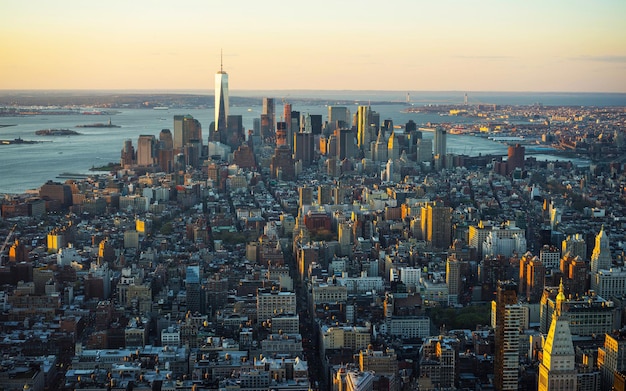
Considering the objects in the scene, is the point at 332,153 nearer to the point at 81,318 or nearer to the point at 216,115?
the point at 216,115

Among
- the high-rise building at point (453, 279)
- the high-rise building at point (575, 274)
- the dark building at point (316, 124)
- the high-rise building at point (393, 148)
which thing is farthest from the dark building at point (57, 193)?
the dark building at point (316, 124)

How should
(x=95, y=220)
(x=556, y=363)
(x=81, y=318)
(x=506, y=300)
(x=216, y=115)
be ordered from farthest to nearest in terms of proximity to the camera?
1. (x=216, y=115)
2. (x=95, y=220)
3. (x=81, y=318)
4. (x=506, y=300)
5. (x=556, y=363)

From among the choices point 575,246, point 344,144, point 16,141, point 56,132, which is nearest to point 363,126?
point 344,144

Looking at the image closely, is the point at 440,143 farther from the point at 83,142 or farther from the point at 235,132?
the point at 83,142

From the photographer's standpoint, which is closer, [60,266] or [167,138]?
[60,266]

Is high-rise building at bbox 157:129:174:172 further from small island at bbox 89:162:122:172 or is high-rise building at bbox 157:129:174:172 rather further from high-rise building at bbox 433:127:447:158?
high-rise building at bbox 433:127:447:158

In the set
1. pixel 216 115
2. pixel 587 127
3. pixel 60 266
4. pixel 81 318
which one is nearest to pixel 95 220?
pixel 60 266

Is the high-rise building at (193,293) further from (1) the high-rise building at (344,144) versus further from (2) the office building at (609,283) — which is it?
(1) the high-rise building at (344,144)
